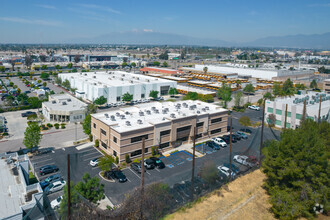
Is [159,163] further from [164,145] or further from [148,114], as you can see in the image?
[148,114]

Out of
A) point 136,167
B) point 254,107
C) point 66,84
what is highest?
point 66,84

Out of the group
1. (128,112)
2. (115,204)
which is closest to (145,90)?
(128,112)

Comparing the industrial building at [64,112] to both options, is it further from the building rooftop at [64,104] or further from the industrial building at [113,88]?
the industrial building at [113,88]

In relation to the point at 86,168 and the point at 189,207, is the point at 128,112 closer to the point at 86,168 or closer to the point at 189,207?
the point at 86,168

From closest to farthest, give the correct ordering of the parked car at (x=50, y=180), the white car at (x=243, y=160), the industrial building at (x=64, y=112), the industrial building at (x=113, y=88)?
the parked car at (x=50, y=180) → the white car at (x=243, y=160) → the industrial building at (x=64, y=112) → the industrial building at (x=113, y=88)

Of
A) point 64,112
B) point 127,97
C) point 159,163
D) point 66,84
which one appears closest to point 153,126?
point 159,163

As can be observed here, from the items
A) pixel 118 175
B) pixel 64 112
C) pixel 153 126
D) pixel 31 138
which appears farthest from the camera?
pixel 64 112

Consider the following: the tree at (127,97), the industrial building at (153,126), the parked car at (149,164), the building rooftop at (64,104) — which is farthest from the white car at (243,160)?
the tree at (127,97)

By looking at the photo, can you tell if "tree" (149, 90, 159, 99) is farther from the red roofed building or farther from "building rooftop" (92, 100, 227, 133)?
the red roofed building
